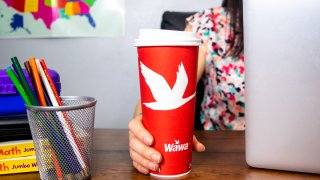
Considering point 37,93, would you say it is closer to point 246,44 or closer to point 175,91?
point 175,91

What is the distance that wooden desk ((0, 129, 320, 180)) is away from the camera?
0.53 metres

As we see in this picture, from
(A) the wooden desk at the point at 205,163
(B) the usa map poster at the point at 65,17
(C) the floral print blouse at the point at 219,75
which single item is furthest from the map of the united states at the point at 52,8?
(A) the wooden desk at the point at 205,163

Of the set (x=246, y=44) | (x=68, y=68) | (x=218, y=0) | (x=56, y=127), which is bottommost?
(x=68, y=68)

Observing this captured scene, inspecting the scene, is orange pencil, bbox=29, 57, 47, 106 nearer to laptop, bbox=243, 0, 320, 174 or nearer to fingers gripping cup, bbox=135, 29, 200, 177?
fingers gripping cup, bbox=135, 29, 200, 177

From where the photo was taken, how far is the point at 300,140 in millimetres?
505

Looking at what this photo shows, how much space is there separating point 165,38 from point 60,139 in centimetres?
21

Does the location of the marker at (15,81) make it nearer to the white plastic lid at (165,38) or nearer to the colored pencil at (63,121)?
the colored pencil at (63,121)

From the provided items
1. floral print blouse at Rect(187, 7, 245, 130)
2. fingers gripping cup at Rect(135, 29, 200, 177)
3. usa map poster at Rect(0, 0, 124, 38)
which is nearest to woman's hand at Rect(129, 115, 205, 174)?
fingers gripping cup at Rect(135, 29, 200, 177)

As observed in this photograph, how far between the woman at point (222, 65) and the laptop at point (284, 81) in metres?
0.69

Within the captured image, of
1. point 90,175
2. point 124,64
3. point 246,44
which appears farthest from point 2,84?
point 124,64

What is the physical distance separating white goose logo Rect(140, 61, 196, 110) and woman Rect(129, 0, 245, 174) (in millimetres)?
→ 762

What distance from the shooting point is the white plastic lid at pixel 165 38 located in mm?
473

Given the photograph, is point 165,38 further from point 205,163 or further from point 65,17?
point 65,17

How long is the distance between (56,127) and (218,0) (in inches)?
62.5
